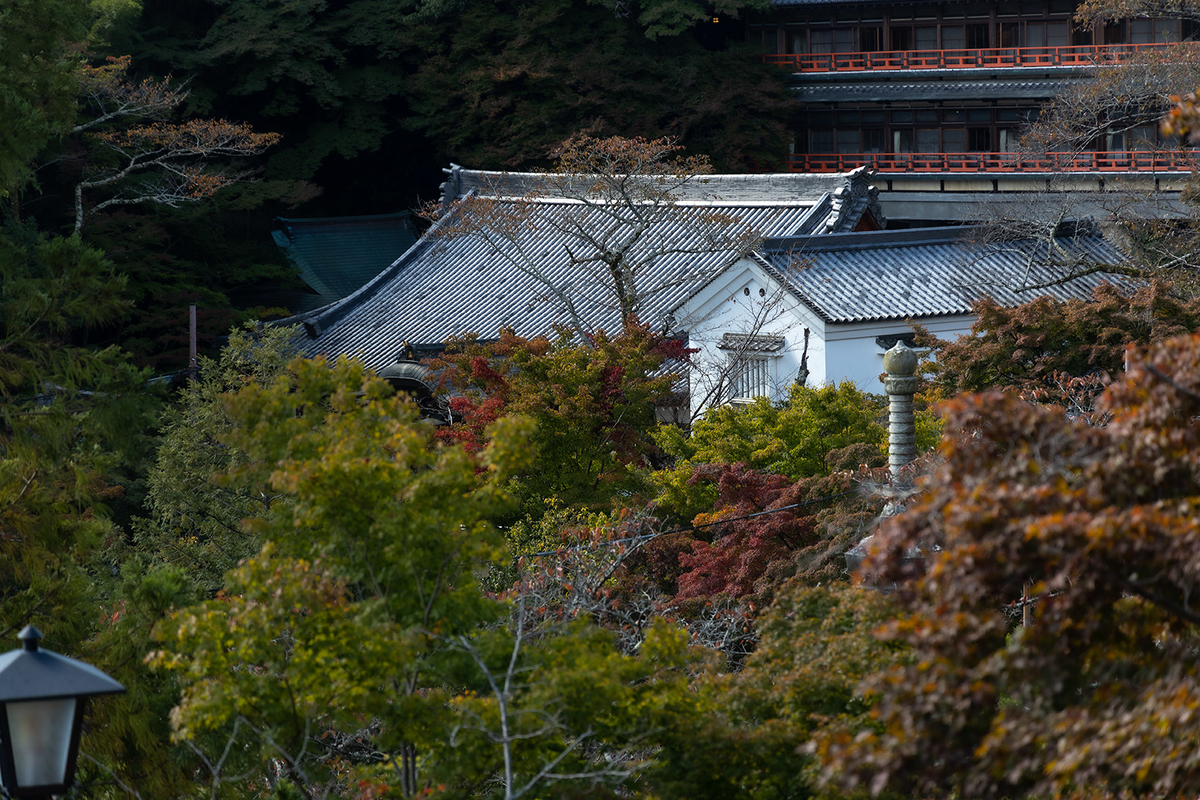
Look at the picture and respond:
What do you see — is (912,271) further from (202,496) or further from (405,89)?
(405,89)

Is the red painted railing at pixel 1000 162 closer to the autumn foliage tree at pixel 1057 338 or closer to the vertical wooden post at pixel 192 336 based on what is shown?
the autumn foliage tree at pixel 1057 338

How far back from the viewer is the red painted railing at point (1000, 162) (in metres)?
29.8

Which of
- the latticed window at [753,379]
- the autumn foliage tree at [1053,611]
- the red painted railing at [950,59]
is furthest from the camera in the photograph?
the red painted railing at [950,59]

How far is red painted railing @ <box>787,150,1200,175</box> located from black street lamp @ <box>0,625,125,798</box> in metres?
27.0

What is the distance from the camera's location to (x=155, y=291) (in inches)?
916

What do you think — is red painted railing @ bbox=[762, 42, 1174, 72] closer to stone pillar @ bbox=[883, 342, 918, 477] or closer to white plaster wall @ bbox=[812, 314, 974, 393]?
white plaster wall @ bbox=[812, 314, 974, 393]

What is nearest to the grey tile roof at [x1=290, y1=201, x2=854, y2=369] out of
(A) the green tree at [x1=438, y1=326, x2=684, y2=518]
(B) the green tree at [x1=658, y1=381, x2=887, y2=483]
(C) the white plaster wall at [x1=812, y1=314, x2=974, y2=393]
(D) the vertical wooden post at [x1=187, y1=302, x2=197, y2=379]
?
(D) the vertical wooden post at [x1=187, y1=302, x2=197, y2=379]

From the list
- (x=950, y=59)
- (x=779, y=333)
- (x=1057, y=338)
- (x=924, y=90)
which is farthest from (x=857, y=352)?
(x=950, y=59)

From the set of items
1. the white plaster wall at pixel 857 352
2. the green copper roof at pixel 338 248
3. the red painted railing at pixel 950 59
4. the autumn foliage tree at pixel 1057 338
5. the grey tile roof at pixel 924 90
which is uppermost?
the red painted railing at pixel 950 59

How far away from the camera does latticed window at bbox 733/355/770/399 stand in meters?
18.2

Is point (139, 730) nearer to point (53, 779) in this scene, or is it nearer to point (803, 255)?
point (53, 779)

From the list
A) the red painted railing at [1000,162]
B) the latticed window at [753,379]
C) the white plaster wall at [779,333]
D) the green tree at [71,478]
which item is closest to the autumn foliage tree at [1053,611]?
the green tree at [71,478]

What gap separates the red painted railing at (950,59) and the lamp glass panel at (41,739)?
3078 cm

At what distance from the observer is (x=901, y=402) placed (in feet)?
34.5
